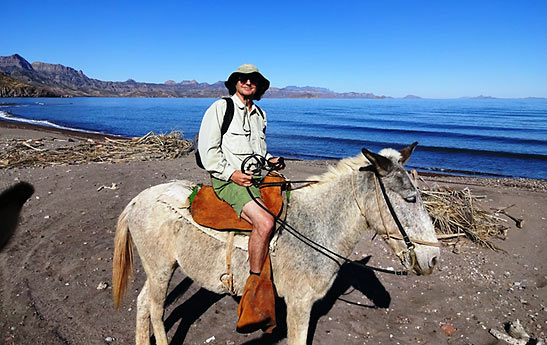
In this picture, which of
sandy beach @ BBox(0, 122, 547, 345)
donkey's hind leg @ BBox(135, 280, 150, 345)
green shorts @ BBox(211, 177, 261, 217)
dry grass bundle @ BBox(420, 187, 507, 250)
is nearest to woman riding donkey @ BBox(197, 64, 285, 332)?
green shorts @ BBox(211, 177, 261, 217)

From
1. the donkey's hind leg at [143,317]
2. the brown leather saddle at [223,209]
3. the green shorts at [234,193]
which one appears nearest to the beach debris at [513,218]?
the brown leather saddle at [223,209]

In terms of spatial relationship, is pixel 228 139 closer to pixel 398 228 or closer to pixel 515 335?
pixel 398 228

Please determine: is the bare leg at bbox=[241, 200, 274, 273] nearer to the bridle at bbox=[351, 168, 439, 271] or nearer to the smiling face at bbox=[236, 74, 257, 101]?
the bridle at bbox=[351, 168, 439, 271]

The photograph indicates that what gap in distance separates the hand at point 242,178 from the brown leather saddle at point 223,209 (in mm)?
238

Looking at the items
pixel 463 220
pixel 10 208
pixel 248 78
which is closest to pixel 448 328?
pixel 463 220

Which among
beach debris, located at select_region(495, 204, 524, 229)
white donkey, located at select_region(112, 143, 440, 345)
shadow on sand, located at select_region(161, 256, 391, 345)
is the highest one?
white donkey, located at select_region(112, 143, 440, 345)

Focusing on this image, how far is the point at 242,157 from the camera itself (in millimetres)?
3811

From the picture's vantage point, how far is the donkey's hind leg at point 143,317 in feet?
13.3

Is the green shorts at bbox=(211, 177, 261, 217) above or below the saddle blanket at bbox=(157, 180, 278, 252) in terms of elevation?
above

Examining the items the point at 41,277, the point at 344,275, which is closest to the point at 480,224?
the point at 344,275

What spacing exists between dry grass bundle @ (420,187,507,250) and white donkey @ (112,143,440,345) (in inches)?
200

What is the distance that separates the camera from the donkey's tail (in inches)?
164

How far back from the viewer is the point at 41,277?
5.68 metres

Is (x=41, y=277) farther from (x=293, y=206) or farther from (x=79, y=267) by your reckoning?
(x=293, y=206)
